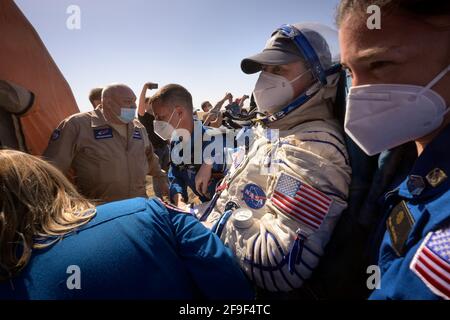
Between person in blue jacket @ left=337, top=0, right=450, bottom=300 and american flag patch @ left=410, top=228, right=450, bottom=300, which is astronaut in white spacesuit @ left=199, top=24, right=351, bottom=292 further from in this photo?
american flag patch @ left=410, top=228, right=450, bottom=300

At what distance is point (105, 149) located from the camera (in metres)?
2.67

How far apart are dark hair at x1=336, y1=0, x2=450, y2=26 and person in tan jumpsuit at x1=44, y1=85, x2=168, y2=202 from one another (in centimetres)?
243

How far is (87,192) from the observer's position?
8.82 ft

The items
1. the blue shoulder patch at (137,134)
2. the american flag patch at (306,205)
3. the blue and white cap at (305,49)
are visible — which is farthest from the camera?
the blue shoulder patch at (137,134)

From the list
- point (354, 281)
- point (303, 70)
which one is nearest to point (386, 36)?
point (303, 70)

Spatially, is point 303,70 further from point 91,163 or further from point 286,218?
point 91,163

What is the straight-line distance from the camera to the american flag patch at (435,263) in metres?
0.64

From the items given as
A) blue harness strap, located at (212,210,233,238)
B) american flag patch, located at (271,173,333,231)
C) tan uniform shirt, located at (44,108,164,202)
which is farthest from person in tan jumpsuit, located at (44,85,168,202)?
american flag patch, located at (271,173,333,231)

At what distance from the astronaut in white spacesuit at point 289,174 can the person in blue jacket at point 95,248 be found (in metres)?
0.17

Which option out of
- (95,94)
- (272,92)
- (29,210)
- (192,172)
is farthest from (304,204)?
(95,94)

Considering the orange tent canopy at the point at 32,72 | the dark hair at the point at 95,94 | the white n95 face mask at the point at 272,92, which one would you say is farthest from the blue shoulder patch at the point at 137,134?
the white n95 face mask at the point at 272,92

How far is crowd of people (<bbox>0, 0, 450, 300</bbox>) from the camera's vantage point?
32.2 inches

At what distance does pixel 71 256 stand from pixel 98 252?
0.28ft

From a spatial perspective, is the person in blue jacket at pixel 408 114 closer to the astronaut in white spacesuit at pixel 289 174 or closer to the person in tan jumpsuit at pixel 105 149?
the astronaut in white spacesuit at pixel 289 174
